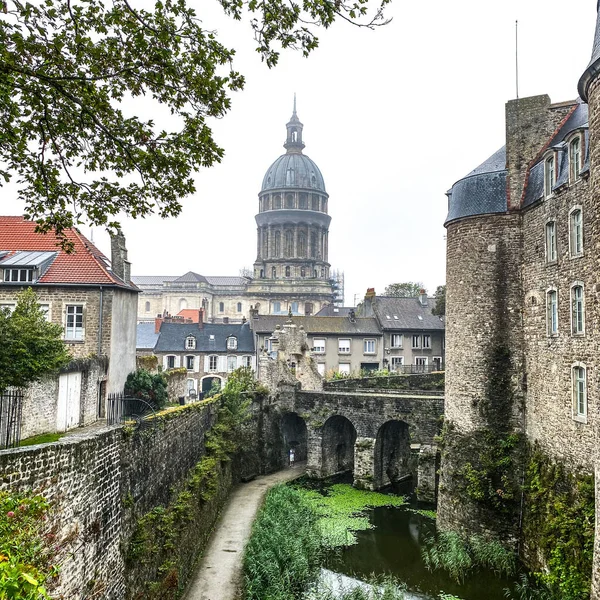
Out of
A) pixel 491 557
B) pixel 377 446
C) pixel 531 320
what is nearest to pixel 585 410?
pixel 531 320

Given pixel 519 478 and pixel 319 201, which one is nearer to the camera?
pixel 519 478

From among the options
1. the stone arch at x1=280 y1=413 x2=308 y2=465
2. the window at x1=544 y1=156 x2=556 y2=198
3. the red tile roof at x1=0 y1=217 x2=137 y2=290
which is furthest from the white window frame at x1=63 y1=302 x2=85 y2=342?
the window at x1=544 y1=156 x2=556 y2=198

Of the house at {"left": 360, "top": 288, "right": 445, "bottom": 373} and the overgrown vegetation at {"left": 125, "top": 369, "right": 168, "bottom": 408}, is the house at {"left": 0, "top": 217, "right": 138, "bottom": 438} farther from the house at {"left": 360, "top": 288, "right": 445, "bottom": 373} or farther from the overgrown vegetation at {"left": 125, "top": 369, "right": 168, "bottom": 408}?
the house at {"left": 360, "top": 288, "right": 445, "bottom": 373}

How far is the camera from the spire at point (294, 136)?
7869cm

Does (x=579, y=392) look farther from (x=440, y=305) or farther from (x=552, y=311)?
(x=440, y=305)

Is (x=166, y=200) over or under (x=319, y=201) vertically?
under

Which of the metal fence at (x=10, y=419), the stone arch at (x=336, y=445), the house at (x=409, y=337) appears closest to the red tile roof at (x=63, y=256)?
the metal fence at (x=10, y=419)

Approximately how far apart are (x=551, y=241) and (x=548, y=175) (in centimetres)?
174

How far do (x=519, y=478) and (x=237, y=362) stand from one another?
29.6 meters

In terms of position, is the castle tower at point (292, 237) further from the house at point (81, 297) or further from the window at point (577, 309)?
the window at point (577, 309)

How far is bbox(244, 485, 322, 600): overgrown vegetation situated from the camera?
513 inches

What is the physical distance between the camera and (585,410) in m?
12.6

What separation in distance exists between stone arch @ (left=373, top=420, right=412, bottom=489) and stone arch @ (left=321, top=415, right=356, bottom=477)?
5.70 ft

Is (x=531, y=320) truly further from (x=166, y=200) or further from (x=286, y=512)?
(x=166, y=200)
